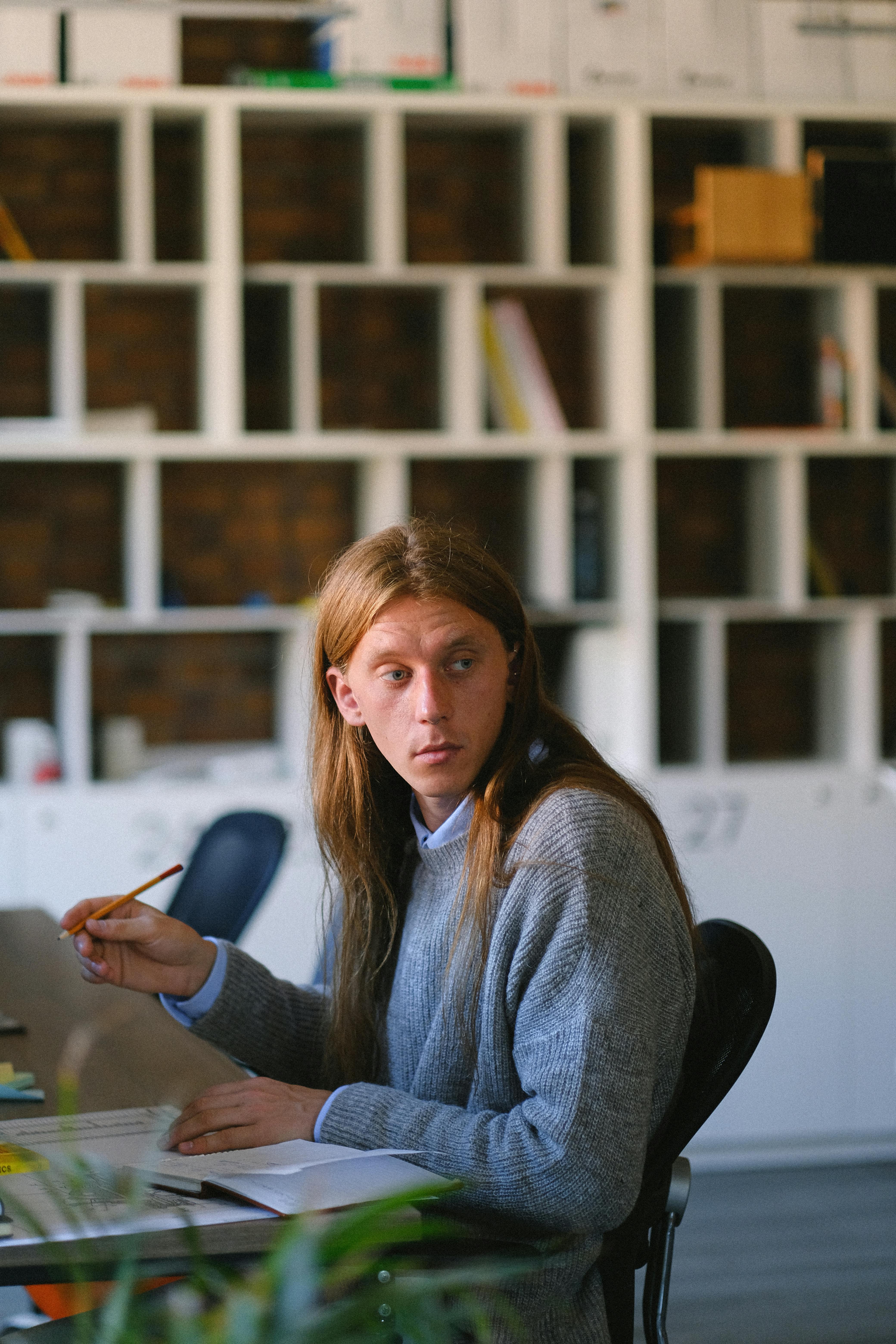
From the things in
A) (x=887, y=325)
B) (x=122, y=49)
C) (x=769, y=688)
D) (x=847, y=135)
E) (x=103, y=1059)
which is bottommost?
(x=103, y=1059)

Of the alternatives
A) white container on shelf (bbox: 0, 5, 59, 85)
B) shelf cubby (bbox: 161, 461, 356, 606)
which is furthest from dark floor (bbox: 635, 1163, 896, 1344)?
white container on shelf (bbox: 0, 5, 59, 85)

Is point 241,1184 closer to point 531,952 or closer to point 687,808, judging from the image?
point 531,952

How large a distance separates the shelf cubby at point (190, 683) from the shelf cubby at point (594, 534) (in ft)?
2.82

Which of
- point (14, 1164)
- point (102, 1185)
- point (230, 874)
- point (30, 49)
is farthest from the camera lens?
point (30, 49)

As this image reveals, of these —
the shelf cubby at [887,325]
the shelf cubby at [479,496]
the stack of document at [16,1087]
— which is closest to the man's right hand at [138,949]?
the stack of document at [16,1087]

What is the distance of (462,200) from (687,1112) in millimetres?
3221

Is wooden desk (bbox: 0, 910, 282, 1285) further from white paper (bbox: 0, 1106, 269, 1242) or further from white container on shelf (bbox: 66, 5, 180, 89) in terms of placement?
white container on shelf (bbox: 66, 5, 180, 89)

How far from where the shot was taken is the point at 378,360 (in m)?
4.10

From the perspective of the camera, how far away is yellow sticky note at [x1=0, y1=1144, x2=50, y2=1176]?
1.21m

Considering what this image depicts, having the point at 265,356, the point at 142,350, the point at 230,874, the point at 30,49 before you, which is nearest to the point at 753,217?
the point at 265,356

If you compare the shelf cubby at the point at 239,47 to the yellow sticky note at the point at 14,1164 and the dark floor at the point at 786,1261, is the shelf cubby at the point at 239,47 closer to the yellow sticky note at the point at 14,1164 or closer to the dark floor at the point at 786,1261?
the dark floor at the point at 786,1261

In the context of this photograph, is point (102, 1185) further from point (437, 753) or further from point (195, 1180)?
point (437, 753)

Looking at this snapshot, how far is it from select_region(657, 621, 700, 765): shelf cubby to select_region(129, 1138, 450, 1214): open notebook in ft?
9.01

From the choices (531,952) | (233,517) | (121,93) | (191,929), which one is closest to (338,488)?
(233,517)
